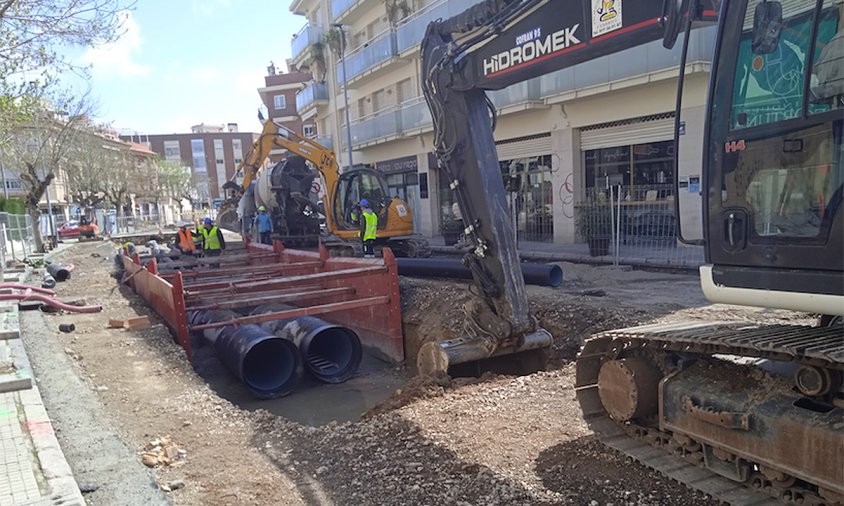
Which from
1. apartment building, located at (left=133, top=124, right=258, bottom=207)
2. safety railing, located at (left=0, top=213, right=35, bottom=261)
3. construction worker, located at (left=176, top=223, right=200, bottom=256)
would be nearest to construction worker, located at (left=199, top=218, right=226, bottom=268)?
construction worker, located at (left=176, top=223, right=200, bottom=256)

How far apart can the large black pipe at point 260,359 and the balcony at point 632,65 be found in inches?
361

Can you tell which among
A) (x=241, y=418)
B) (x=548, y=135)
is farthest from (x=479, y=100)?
(x=548, y=135)

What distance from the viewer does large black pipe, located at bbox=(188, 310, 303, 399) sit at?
7.82 meters

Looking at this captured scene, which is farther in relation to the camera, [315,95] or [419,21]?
[315,95]

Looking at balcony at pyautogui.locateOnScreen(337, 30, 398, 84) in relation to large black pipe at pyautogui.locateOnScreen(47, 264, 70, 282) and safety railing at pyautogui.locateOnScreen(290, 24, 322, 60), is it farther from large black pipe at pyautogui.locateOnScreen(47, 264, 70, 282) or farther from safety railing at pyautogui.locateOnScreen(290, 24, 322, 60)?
large black pipe at pyautogui.locateOnScreen(47, 264, 70, 282)

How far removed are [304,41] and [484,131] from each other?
32867 millimetres

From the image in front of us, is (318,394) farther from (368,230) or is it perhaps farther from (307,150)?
(307,150)

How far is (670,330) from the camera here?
3.48 m

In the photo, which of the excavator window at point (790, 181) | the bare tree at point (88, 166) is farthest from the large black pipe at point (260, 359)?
the bare tree at point (88, 166)

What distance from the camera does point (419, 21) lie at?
2300cm

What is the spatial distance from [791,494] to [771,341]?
0.70 m

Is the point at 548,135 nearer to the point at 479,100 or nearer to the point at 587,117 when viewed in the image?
the point at 587,117

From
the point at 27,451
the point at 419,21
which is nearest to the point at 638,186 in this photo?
the point at 419,21

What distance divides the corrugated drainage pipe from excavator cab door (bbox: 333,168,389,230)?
7.24 m
